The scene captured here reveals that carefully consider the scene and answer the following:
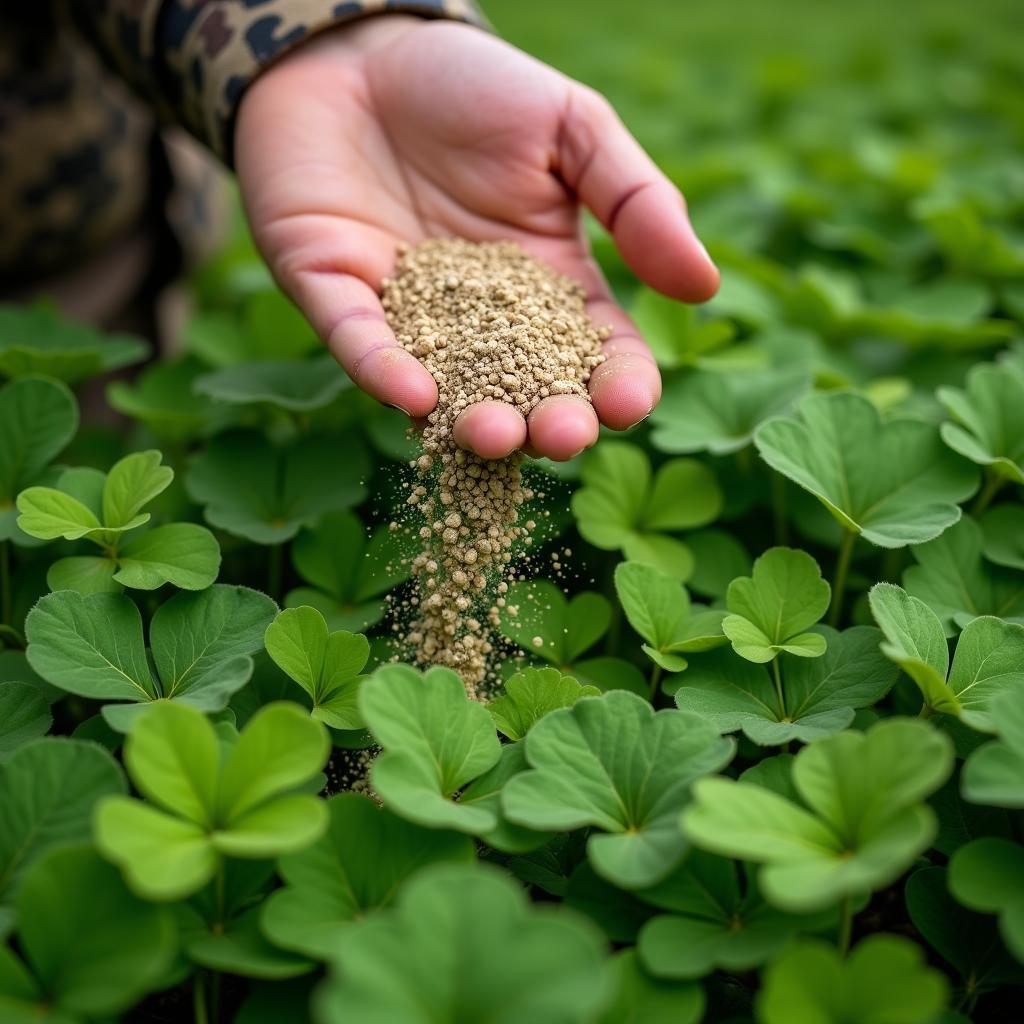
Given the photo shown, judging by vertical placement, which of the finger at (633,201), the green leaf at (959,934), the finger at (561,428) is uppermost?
the finger at (633,201)

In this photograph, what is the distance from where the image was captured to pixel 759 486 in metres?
1.43

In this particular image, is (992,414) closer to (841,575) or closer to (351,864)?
(841,575)

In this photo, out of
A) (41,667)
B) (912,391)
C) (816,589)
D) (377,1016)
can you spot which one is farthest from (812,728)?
(912,391)

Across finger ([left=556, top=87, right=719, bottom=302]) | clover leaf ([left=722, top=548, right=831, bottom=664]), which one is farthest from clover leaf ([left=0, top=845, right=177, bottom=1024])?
finger ([left=556, top=87, right=719, bottom=302])

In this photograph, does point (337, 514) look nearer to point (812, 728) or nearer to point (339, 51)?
point (812, 728)

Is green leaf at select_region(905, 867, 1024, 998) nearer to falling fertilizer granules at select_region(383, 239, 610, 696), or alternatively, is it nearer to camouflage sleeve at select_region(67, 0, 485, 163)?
falling fertilizer granules at select_region(383, 239, 610, 696)

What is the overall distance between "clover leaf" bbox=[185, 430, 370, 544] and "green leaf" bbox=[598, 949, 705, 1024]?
69cm

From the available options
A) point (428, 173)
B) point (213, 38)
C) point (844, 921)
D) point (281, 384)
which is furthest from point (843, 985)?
point (213, 38)

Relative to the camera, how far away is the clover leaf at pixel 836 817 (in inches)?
28.9

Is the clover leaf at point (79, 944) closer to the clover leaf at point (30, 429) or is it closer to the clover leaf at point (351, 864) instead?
the clover leaf at point (351, 864)

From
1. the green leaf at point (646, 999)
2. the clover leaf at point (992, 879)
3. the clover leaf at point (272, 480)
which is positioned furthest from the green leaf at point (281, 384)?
the clover leaf at point (992, 879)

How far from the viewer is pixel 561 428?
1008mm

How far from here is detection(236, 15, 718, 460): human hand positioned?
4.25 ft

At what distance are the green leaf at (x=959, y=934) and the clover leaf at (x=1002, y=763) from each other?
0.14 meters
